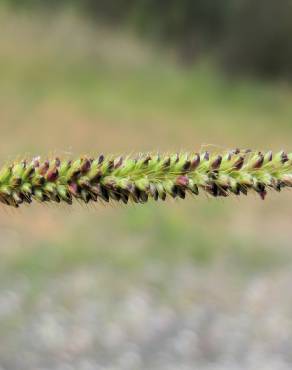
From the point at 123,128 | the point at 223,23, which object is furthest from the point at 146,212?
the point at 223,23

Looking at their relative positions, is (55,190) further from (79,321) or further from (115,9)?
(115,9)

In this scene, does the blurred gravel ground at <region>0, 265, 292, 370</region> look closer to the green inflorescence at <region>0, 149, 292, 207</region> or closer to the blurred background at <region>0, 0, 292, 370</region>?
the blurred background at <region>0, 0, 292, 370</region>

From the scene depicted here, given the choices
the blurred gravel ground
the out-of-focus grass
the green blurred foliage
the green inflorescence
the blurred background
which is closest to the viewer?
the green inflorescence

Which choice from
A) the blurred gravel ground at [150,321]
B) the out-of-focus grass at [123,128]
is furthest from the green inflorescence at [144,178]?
the blurred gravel ground at [150,321]

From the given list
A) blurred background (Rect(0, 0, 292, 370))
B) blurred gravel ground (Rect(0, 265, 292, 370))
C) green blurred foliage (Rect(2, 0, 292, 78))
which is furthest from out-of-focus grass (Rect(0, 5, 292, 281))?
green blurred foliage (Rect(2, 0, 292, 78))

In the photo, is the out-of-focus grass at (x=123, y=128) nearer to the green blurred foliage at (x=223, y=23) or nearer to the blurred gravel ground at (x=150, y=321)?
Result: the blurred gravel ground at (x=150, y=321)

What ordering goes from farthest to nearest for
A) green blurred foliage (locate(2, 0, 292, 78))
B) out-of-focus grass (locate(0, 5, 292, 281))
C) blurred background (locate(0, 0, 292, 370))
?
1. green blurred foliage (locate(2, 0, 292, 78))
2. out-of-focus grass (locate(0, 5, 292, 281))
3. blurred background (locate(0, 0, 292, 370))
